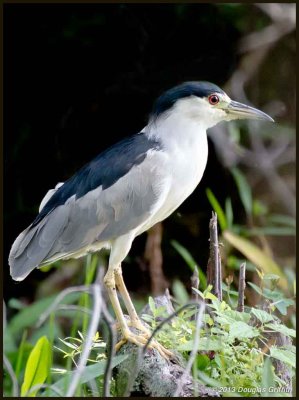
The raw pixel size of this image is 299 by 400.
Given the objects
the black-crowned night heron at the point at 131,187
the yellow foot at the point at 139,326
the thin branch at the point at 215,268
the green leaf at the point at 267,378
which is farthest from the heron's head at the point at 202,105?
the green leaf at the point at 267,378

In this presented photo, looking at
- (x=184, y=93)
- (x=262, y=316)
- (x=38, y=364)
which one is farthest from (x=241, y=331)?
(x=184, y=93)

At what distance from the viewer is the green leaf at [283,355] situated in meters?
2.71

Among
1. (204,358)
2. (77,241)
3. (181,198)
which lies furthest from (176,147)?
(204,358)

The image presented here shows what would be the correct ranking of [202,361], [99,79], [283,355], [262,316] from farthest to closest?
[99,79] → [202,361] → [262,316] → [283,355]

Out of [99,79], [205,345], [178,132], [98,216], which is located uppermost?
[99,79]

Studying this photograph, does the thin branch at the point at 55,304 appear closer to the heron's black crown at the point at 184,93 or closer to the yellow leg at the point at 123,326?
the yellow leg at the point at 123,326

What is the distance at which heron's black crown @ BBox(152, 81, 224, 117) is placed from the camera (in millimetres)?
3373

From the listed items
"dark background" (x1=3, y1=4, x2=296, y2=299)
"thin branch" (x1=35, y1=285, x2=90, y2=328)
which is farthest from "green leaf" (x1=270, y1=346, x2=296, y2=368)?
"dark background" (x1=3, y1=4, x2=296, y2=299)

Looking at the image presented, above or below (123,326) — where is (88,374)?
below

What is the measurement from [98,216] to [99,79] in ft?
7.66

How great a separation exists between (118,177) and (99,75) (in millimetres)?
2287

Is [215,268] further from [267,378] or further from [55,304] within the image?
[55,304]

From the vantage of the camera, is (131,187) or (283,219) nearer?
(131,187)

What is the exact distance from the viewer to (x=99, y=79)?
218 inches
